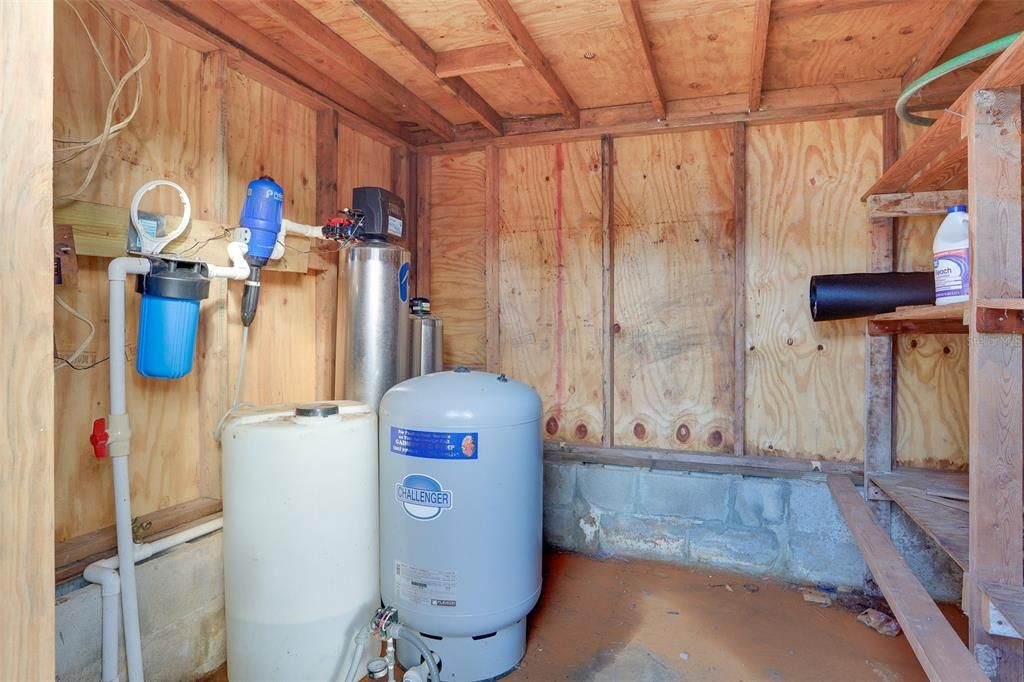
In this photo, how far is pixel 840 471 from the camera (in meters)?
2.36

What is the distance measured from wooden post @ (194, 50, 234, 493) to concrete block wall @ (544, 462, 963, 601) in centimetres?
145

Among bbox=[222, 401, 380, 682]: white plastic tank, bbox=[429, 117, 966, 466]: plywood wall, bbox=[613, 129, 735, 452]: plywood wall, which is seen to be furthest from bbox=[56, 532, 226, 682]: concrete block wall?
bbox=[613, 129, 735, 452]: plywood wall

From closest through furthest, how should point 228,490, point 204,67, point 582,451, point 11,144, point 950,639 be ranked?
point 11,144
point 950,639
point 228,490
point 204,67
point 582,451

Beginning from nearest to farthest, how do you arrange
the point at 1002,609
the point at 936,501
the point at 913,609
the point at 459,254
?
1. the point at 1002,609
2. the point at 913,609
3. the point at 936,501
4. the point at 459,254

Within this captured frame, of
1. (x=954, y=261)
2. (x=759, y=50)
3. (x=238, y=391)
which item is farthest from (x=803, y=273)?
(x=238, y=391)

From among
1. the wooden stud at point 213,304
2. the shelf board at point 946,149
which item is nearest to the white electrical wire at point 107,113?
the wooden stud at point 213,304

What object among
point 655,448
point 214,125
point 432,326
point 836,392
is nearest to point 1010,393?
point 836,392

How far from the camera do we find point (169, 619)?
1.64 metres

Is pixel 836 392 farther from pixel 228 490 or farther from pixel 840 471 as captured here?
pixel 228 490

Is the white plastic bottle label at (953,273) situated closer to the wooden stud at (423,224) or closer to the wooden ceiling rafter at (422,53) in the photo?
the wooden ceiling rafter at (422,53)

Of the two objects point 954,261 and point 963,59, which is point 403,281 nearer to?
point 954,261

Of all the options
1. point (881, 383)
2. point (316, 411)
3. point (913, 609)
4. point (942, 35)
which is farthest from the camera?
point (881, 383)

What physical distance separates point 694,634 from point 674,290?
1.42 metres

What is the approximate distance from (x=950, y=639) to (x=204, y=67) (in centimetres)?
256
